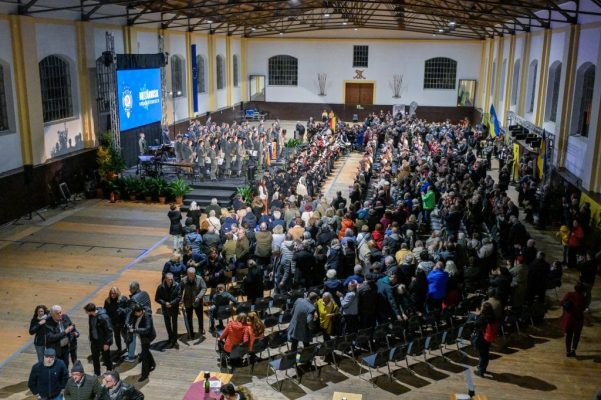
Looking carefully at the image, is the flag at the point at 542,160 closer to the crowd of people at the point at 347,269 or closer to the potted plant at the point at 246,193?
the crowd of people at the point at 347,269

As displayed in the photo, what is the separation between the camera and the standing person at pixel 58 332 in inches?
319

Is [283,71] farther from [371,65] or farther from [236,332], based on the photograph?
[236,332]

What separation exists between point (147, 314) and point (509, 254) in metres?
8.57

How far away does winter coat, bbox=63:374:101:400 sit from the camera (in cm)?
673

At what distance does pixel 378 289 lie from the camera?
9.88m

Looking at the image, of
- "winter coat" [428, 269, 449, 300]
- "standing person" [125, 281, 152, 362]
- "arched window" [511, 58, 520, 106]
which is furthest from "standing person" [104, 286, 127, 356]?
"arched window" [511, 58, 520, 106]

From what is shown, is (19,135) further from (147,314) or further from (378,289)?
(378,289)

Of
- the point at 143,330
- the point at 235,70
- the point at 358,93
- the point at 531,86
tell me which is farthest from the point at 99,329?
the point at 358,93

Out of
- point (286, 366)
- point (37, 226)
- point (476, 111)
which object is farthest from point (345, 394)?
point (476, 111)

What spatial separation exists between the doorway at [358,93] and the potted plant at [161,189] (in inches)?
904

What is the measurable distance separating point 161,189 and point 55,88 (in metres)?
4.57

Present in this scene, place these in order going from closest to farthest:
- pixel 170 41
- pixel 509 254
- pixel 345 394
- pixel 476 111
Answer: pixel 345 394, pixel 509 254, pixel 170 41, pixel 476 111

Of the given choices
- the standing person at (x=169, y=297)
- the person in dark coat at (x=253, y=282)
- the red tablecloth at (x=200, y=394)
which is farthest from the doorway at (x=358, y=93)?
the red tablecloth at (x=200, y=394)

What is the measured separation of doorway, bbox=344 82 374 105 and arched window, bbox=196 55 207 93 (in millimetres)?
10886
